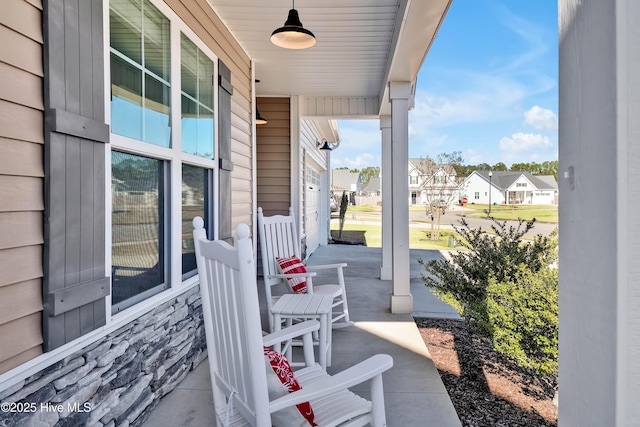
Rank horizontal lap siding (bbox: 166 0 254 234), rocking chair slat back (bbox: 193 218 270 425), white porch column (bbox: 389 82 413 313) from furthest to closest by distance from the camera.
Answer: white porch column (bbox: 389 82 413 313) → horizontal lap siding (bbox: 166 0 254 234) → rocking chair slat back (bbox: 193 218 270 425)

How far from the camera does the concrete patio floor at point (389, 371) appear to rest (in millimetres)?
2262

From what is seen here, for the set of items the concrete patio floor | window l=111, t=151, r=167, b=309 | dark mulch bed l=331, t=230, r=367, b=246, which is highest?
window l=111, t=151, r=167, b=309

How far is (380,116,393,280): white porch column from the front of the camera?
6031mm

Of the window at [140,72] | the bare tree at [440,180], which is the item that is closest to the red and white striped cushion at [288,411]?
the window at [140,72]

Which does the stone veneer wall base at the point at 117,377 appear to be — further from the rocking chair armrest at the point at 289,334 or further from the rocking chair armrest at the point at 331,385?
the rocking chair armrest at the point at 331,385

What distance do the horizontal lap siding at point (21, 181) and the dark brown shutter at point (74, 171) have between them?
29 mm

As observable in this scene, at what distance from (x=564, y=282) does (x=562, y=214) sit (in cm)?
11

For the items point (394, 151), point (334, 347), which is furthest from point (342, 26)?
point (334, 347)

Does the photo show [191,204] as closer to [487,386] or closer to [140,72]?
[140,72]

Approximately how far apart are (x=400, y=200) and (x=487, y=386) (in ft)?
6.82

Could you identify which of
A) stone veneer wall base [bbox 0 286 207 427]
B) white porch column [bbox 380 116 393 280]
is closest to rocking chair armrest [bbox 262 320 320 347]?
stone veneer wall base [bbox 0 286 207 427]

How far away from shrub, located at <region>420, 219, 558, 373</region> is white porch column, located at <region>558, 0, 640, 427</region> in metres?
1.79

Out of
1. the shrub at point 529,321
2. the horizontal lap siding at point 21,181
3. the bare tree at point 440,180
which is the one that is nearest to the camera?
the horizontal lap siding at point 21,181

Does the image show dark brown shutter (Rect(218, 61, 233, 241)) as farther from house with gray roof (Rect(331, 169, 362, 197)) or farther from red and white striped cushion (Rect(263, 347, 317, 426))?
house with gray roof (Rect(331, 169, 362, 197))
